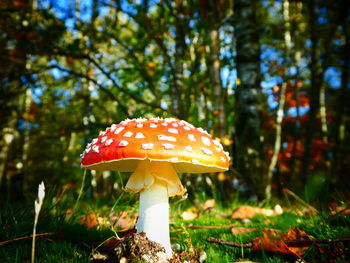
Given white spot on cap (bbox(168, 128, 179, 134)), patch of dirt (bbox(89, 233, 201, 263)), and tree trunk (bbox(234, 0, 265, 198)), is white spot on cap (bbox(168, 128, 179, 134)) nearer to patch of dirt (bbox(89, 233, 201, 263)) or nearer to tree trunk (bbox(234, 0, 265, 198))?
patch of dirt (bbox(89, 233, 201, 263))

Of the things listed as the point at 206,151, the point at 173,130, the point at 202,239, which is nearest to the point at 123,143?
the point at 173,130

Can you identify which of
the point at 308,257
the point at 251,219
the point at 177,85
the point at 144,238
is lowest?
the point at 251,219

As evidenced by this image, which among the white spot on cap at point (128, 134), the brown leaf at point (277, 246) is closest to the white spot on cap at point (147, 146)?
the white spot on cap at point (128, 134)

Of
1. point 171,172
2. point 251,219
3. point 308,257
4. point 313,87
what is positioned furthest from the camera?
point 313,87

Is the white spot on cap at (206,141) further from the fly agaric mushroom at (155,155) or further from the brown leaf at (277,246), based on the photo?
the brown leaf at (277,246)

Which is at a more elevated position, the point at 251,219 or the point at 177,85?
the point at 177,85

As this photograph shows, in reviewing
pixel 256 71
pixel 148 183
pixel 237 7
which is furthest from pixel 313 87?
pixel 148 183

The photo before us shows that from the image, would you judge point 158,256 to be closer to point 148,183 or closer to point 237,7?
point 148,183
